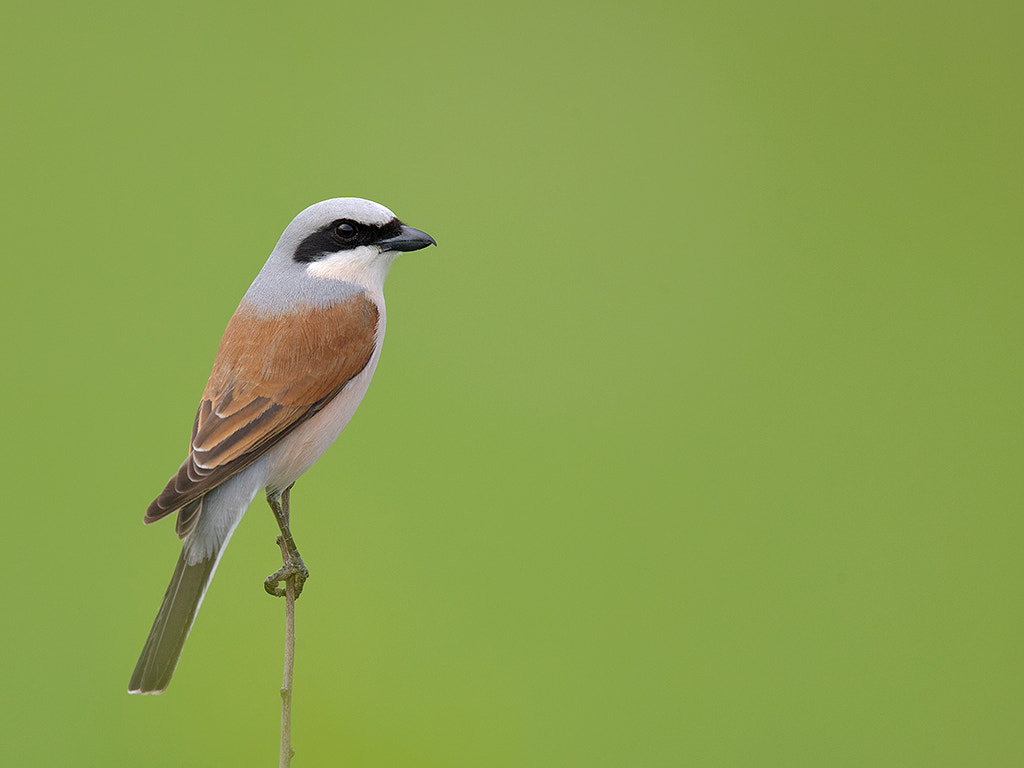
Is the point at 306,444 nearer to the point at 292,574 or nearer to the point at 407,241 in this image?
the point at 292,574

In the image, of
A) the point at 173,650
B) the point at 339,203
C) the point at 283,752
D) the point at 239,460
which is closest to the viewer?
the point at 283,752

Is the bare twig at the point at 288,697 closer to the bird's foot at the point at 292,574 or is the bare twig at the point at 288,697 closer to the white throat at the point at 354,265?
the bird's foot at the point at 292,574

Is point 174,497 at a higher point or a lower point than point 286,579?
higher

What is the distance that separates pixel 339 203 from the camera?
7.79 feet

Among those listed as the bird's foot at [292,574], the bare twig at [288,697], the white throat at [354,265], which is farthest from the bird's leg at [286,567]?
the white throat at [354,265]

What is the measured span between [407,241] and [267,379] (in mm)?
465

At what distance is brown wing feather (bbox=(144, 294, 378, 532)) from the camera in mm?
2207

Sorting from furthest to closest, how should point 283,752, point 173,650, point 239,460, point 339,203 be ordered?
point 339,203 → point 239,460 → point 173,650 → point 283,752

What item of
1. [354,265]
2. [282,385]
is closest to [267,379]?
[282,385]

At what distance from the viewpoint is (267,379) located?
2.31m

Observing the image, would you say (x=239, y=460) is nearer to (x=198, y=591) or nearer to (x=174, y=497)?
(x=174, y=497)

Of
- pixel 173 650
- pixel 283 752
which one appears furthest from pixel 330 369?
pixel 283 752

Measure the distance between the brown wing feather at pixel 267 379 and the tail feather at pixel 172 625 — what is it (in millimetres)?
103

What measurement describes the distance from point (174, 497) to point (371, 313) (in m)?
0.67
